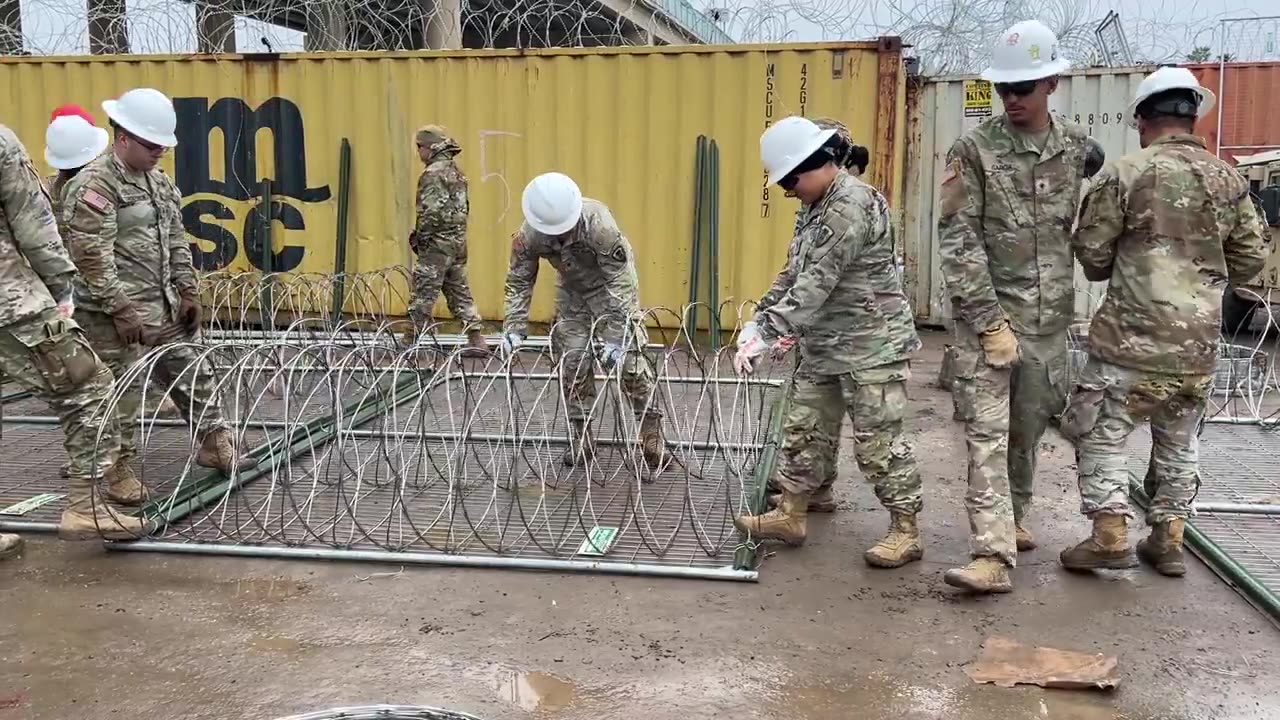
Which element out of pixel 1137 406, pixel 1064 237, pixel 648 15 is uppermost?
pixel 648 15

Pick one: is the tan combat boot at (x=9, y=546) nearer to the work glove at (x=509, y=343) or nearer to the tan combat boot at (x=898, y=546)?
the work glove at (x=509, y=343)

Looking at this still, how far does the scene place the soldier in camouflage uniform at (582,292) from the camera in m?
4.70

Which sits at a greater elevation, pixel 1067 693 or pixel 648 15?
pixel 648 15

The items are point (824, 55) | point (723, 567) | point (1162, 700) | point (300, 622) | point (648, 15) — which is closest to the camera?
point (1162, 700)

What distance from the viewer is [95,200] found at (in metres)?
4.55

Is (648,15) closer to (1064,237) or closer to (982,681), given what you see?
(1064,237)

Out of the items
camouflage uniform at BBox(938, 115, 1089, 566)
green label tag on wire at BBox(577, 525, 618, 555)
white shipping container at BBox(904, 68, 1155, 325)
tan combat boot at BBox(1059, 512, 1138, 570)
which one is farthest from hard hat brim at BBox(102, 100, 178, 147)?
white shipping container at BBox(904, 68, 1155, 325)

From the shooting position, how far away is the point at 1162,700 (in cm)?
301

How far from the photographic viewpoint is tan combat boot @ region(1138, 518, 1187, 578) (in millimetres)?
3896

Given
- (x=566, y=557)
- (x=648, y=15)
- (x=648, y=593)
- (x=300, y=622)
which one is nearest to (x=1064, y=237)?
(x=648, y=593)

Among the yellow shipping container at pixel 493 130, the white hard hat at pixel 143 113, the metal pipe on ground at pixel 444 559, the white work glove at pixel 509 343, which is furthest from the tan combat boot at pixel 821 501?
the yellow shipping container at pixel 493 130

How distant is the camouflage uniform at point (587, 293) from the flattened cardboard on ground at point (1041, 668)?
7.11ft

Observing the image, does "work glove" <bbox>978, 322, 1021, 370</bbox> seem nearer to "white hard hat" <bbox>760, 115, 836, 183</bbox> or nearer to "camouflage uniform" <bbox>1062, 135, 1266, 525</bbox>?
"camouflage uniform" <bbox>1062, 135, 1266, 525</bbox>

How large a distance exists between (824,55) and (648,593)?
617cm
